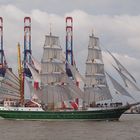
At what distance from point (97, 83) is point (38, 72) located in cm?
1257

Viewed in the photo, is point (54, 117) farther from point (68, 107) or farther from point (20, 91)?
point (20, 91)

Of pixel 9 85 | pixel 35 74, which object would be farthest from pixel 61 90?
pixel 9 85

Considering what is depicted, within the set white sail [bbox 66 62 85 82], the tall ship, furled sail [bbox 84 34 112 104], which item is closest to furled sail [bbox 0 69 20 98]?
the tall ship

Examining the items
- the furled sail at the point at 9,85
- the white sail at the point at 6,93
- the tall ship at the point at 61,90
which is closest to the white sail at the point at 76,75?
the tall ship at the point at 61,90

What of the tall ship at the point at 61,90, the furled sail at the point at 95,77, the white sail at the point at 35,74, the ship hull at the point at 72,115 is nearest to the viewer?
the ship hull at the point at 72,115

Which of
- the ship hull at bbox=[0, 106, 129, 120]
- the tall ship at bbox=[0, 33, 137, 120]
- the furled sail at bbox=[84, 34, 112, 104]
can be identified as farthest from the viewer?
the furled sail at bbox=[84, 34, 112, 104]

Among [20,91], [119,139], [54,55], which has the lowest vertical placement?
[119,139]

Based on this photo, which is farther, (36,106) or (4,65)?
(4,65)

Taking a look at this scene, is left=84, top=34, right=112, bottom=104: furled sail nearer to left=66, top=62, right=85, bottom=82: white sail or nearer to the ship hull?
left=66, top=62, right=85, bottom=82: white sail

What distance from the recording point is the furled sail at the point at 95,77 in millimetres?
105188

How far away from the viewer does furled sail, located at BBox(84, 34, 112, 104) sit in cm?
10519

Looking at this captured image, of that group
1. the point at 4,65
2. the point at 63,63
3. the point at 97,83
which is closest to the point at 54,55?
the point at 63,63

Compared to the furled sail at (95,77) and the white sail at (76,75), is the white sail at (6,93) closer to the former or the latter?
the white sail at (76,75)

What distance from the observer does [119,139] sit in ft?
204
